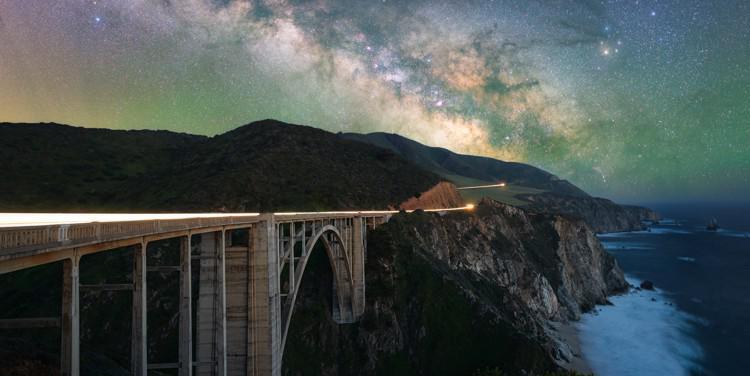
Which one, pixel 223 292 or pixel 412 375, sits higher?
pixel 223 292

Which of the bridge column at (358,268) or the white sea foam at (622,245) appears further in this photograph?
the white sea foam at (622,245)

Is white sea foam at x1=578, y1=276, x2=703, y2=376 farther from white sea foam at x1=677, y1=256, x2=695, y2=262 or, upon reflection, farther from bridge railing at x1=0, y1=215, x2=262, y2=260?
white sea foam at x1=677, y1=256, x2=695, y2=262

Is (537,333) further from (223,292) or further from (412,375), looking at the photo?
(223,292)

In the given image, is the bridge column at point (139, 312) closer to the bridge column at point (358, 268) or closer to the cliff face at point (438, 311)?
the cliff face at point (438, 311)

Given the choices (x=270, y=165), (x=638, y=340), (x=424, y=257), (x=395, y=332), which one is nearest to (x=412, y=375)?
(x=395, y=332)

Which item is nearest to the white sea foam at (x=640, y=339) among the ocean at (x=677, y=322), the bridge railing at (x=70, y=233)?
the ocean at (x=677, y=322)

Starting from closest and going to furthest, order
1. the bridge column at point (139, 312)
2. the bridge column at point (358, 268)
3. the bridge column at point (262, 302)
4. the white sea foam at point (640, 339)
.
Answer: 1. the bridge column at point (139, 312)
2. the bridge column at point (262, 302)
3. the bridge column at point (358, 268)
4. the white sea foam at point (640, 339)
